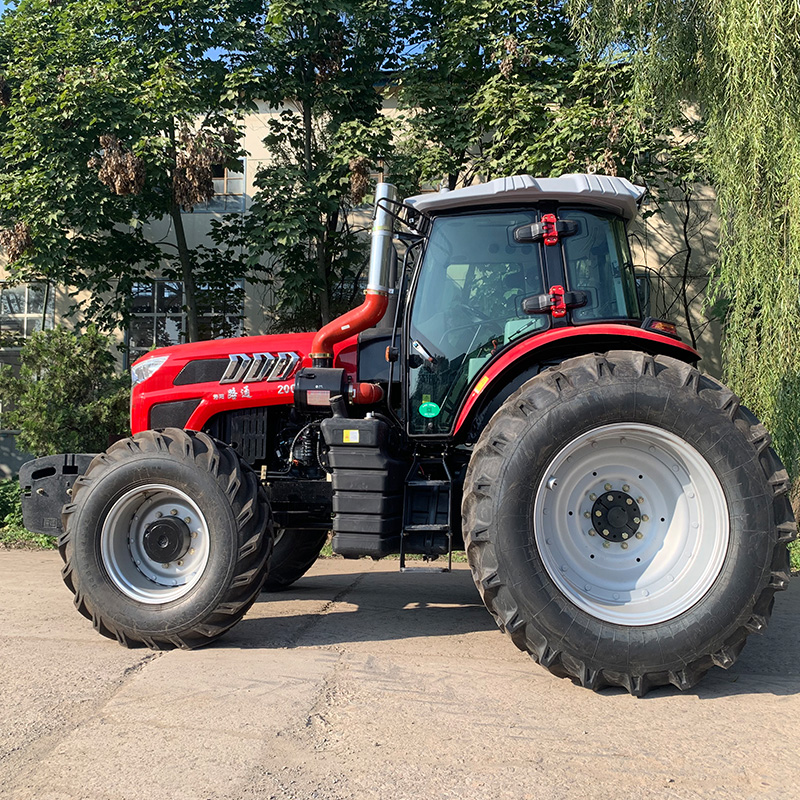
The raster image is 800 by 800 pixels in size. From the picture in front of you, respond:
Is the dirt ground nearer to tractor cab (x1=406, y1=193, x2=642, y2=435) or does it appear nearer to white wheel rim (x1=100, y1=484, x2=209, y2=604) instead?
white wheel rim (x1=100, y1=484, x2=209, y2=604)

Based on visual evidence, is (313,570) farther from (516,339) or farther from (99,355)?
(99,355)

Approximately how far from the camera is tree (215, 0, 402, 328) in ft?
31.7

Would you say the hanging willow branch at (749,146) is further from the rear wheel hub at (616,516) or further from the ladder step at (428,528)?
the ladder step at (428,528)

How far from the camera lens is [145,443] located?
417cm

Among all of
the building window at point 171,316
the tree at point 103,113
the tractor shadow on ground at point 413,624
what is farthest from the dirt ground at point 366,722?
the building window at point 171,316

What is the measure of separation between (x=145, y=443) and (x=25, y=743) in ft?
5.71

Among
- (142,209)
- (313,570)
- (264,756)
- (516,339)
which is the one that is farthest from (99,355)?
(264,756)

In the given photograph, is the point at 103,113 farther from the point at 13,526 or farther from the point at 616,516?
the point at 616,516

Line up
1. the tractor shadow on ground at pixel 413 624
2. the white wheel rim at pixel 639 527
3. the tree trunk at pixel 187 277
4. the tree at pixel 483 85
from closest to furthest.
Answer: the white wheel rim at pixel 639 527, the tractor shadow on ground at pixel 413 624, the tree at pixel 483 85, the tree trunk at pixel 187 277

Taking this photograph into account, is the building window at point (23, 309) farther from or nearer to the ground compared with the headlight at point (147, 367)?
farther from the ground

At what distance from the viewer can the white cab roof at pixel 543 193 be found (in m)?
4.06

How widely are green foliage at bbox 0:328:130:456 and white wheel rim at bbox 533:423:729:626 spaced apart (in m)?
7.45

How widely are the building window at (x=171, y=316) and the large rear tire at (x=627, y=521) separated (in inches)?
419

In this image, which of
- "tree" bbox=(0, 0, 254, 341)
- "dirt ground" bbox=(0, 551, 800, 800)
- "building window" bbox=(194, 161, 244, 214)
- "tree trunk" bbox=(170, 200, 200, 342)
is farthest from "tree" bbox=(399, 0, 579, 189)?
"dirt ground" bbox=(0, 551, 800, 800)
